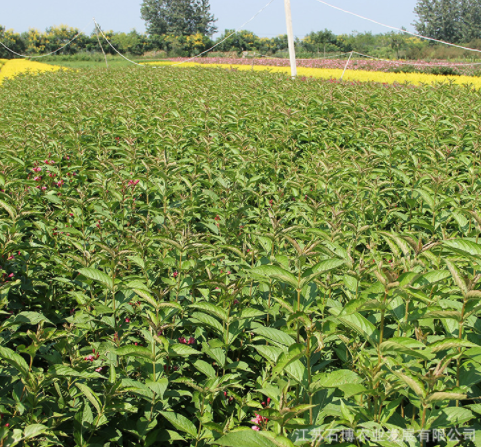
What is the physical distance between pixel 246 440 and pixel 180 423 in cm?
44

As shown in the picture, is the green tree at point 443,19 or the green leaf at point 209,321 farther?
the green tree at point 443,19

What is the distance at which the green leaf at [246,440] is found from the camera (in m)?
1.43

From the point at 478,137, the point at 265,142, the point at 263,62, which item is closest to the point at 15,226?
the point at 265,142

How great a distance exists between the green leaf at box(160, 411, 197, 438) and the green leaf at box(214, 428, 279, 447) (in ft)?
1.04

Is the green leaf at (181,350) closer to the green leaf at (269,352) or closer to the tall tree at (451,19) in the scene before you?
the green leaf at (269,352)

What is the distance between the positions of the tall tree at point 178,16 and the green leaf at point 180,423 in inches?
3594

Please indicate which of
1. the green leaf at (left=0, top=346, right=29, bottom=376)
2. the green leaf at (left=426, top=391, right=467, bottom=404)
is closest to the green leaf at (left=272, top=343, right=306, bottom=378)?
the green leaf at (left=426, top=391, right=467, bottom=404)

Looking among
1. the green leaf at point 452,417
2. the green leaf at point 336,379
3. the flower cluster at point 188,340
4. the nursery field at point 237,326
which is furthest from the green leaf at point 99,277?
the green leaf at point 452,417

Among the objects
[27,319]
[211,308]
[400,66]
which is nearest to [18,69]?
[400,66]

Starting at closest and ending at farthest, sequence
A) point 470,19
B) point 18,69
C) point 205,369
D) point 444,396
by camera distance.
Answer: point 444,396, point 205,369, point 18,69, point 470,19

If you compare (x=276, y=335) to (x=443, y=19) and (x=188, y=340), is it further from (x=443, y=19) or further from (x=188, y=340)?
(x=443, y=19)

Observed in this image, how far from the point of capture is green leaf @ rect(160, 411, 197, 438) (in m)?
1.75

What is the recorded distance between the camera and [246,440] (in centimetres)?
145

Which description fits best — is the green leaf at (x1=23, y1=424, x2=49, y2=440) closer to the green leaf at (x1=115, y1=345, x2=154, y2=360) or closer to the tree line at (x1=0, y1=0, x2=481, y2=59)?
the green leaf at (x1=115, y1=345, x2=154, y2=360)
